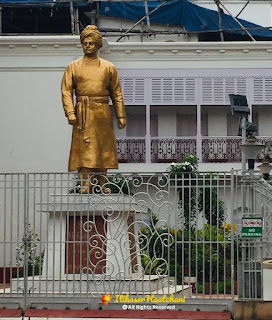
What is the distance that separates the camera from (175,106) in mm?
26562

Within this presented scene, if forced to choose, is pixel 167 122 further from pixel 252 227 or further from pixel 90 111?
pixel 252 227

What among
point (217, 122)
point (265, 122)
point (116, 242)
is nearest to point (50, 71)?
point (217, 122)

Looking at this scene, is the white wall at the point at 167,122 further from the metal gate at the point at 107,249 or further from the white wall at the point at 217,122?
the metal gate at the point at 107,249

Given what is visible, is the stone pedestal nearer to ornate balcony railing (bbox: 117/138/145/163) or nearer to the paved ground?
the paved ground

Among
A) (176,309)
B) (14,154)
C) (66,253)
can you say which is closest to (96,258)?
(66,253)

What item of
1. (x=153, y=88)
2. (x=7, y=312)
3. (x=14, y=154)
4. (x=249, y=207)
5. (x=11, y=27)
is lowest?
(x=7, y=312)

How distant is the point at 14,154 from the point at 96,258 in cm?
1184

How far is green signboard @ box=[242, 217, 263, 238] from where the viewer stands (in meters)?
12.8

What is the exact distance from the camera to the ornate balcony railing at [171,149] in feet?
84.8

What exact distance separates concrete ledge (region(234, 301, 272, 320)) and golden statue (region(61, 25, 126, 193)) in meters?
3.14

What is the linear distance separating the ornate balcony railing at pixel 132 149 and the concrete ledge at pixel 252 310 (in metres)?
13.3

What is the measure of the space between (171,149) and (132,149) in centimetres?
108

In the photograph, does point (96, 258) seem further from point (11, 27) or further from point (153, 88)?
point (11, 27)

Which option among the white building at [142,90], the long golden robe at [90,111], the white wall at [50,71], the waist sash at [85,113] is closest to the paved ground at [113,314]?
the long golden robe at [90,111]
